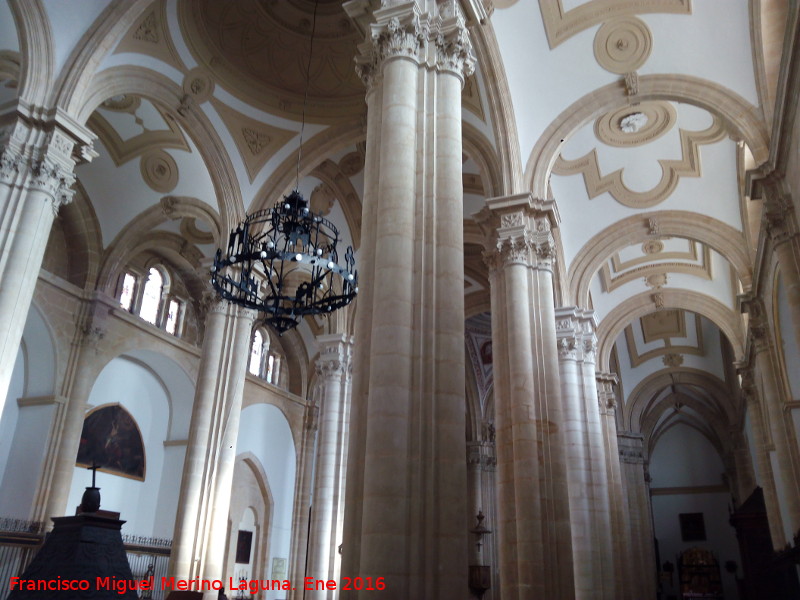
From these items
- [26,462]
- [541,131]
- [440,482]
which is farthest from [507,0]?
[26,462]

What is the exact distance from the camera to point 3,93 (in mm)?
12859

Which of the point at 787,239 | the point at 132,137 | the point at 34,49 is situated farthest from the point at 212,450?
the point at 787,239

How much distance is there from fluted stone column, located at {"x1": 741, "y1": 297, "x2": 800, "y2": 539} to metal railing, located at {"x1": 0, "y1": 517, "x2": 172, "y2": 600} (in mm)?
12332

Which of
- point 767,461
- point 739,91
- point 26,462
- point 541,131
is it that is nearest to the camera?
point 739,91

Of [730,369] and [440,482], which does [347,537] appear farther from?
[730,369]

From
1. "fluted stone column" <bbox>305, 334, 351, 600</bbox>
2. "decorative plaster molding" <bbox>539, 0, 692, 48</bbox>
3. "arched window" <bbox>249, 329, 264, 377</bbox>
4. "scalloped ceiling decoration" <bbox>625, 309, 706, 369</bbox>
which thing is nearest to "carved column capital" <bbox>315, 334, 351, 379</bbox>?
"fluted stone column" <bbox>305, 334, 351, 600</bbox>

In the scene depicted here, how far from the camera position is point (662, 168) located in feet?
48.3

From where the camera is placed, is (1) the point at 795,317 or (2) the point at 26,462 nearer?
(1) the point at 795,317

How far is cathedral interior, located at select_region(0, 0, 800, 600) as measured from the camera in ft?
19.6

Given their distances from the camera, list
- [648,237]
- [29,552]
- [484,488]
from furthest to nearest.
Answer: [484,488] → [648,237] → [29,552]

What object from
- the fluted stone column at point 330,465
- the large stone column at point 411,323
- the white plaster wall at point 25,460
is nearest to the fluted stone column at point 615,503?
the fluted stone column at point 330,465

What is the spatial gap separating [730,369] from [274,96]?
19.1 m

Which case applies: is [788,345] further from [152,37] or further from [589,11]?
[152,37]

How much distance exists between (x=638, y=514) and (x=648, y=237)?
1147cm
